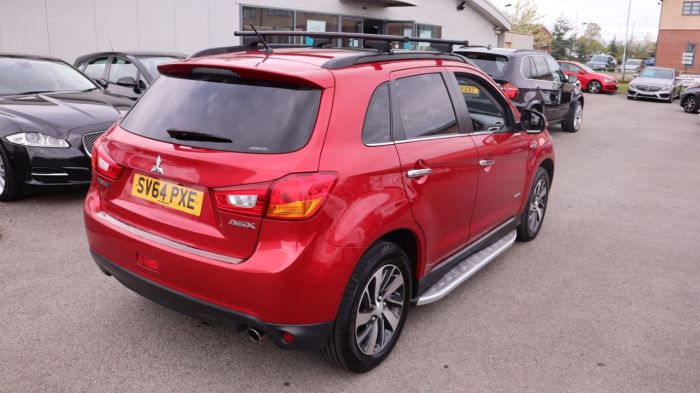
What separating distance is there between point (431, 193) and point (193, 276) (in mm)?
1427

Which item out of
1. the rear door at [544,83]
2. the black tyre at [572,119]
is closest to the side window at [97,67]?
the rear door at [544,83]

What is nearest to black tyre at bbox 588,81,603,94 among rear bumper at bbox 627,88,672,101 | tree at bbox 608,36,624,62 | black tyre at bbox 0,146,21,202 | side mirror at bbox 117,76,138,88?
rear bumper at bbox 627,88,672,101

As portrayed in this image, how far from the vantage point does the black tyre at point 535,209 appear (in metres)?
5.13

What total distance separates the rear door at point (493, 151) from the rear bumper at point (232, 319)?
5.55 ft

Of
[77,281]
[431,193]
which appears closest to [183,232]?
[431,193]

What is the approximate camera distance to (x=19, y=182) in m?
5.68

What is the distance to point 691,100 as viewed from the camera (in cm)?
1997

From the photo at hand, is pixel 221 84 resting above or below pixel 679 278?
above

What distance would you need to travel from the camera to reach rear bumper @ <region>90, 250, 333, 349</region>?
2.63 metres

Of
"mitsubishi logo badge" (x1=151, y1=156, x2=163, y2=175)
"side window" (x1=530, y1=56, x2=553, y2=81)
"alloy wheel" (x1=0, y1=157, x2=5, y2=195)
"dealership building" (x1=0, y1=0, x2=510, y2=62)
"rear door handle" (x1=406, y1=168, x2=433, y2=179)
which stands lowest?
"alloy wheel" (x1=0, y1=157, x2=5, y2=195)

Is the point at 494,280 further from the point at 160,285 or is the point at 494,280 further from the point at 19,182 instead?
the point at 19,182

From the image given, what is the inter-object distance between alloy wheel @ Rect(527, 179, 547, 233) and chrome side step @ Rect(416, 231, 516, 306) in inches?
27.1

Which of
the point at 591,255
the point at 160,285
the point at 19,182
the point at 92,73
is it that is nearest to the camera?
the point at 160,285

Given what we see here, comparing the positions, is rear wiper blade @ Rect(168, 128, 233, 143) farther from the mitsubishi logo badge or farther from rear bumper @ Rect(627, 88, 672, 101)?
rear bumper @ Rect(627, 88, 672, 101)
